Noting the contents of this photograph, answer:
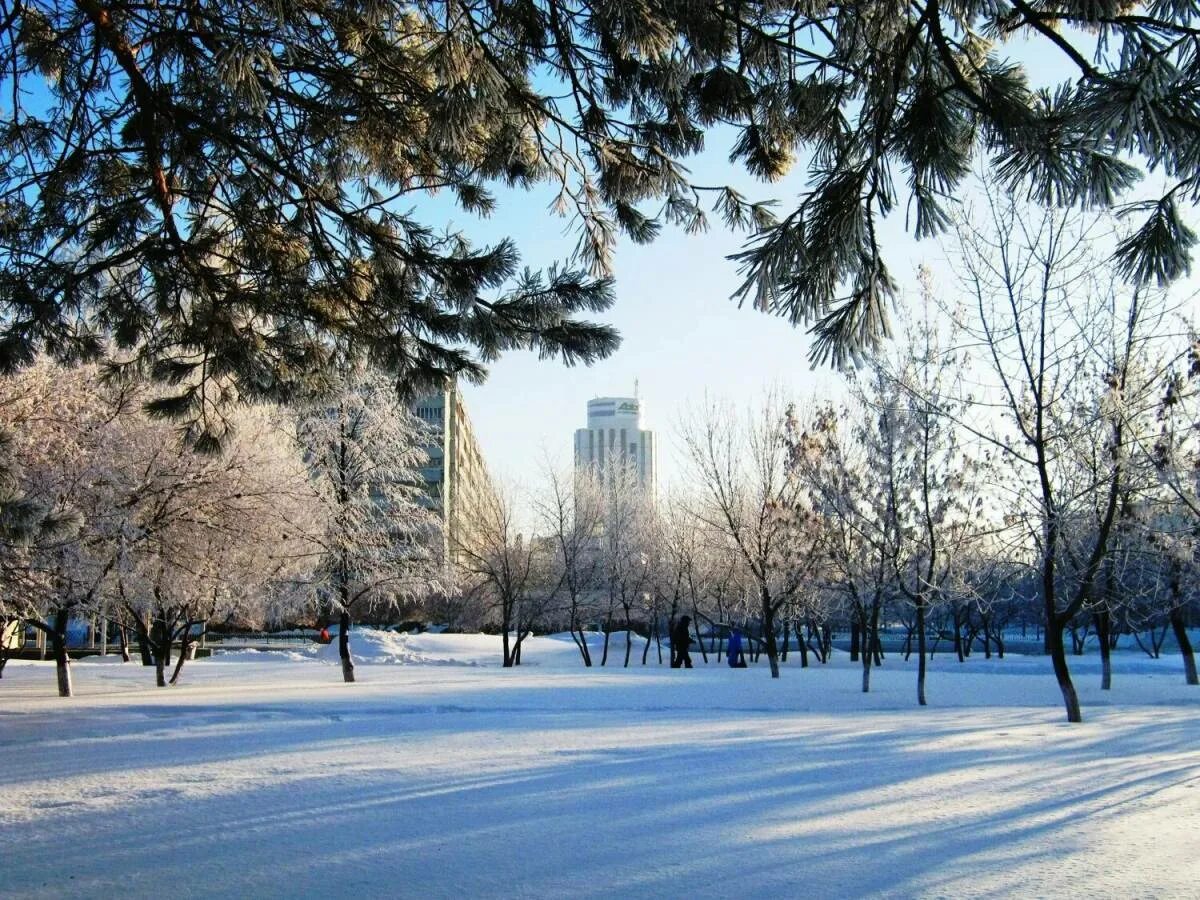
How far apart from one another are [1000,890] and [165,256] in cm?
576

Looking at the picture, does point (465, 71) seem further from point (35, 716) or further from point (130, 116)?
point (35, 716)

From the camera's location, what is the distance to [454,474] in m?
73.3

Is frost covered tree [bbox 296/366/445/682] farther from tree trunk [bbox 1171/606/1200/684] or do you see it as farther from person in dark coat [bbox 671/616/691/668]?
tree trunk [bbox 1171/606/1200/684]

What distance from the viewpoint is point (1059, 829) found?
197 inches

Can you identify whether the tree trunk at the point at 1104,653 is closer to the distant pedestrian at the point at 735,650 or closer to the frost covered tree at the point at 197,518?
the distant pedestrian at the point at 735,650

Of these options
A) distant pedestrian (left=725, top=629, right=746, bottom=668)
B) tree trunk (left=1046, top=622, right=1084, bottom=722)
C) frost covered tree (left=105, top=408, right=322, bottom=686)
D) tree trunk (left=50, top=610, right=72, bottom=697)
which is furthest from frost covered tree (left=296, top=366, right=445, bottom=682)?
tree trunk (left=1046, top=622, right=1084, bottom=722)

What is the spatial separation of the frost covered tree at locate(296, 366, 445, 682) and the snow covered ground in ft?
32.7

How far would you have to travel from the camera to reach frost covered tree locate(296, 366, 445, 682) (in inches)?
870

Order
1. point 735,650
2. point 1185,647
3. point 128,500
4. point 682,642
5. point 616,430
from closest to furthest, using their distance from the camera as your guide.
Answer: point 128,500 < point 1185,647 < point 682,642 < point 735,650 < point 616,430

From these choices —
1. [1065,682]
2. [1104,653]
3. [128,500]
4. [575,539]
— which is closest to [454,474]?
[575,539]

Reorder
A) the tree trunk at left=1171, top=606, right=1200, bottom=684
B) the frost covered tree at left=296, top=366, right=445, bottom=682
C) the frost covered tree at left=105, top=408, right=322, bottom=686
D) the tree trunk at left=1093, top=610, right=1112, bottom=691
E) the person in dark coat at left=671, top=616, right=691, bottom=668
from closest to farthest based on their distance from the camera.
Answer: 1. the frost covered tree at left=105, top=408, right=322, bottom=686
2. the tree trunk at left=1093, top=610, right=1112, bottom=691
3. the tree trunk at left=1171, top=606, right=1200, bottom=684
4. the frost covered tree at left=296, top=366, right=445, bottom=682
5. the person in dark coat at left=671, top=616, right=691, bottom=668

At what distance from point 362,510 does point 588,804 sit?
18683mm

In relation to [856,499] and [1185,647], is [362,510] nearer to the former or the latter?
[856,499]

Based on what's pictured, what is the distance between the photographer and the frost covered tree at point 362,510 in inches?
870
